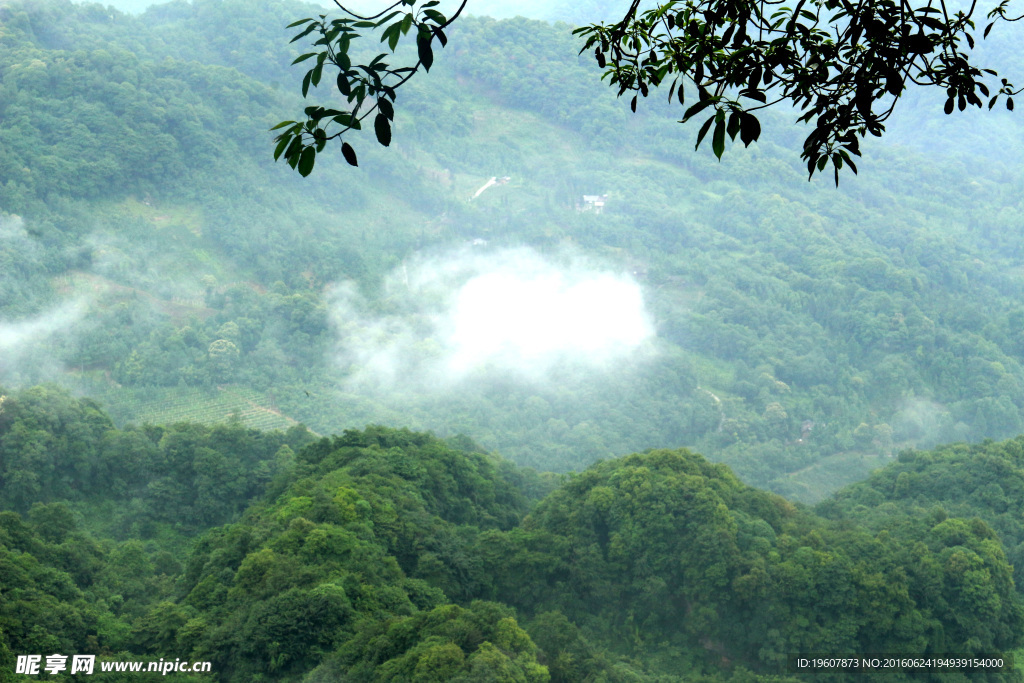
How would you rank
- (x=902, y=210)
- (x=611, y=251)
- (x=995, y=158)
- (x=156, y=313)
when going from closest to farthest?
(x=156, y=313) → (x=611, y=251) → (x=902, y=210) → (x=995, y=158)

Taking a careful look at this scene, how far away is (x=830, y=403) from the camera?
6738cm

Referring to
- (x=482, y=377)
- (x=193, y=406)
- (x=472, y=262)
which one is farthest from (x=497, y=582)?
(x=472, y=262)

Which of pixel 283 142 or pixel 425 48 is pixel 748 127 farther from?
pixel 283 142

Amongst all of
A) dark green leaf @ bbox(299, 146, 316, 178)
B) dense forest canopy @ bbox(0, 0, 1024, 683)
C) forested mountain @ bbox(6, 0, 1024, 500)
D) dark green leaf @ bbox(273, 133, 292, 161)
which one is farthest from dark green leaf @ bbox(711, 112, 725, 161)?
forested mountain @ bbox(6, 0, 1024, 500)

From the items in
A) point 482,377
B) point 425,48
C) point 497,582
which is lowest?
point 497,582

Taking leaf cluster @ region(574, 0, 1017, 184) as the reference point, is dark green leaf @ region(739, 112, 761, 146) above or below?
below

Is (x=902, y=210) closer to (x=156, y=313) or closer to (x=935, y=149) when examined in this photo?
(x=935, y=149)

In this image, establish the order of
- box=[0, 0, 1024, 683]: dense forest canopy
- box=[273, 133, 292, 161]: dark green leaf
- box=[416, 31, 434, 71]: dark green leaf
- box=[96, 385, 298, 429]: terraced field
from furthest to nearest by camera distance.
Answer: box=[96, 385, 298, 429]: terraced field < box=[0, 0, 1024, 683]: dense forest canopy < box=[416, 31, 434, 71]: dark green leaf < box=[273, 133, 292, 161]: dark green leaf

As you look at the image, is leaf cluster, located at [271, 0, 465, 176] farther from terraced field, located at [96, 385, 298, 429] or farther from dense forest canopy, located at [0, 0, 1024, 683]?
terraced field, located at [96, 385, 298, 429]

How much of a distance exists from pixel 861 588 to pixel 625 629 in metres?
6.73

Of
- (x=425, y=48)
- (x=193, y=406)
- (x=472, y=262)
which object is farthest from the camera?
(x=472, y=262)

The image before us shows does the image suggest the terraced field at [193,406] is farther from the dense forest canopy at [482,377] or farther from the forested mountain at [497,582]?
the forested mountain at [497,582]

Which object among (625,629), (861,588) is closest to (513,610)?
(625,629)

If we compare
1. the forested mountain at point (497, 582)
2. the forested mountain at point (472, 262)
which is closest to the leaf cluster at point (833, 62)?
the forested mountain at point (497, 582)
